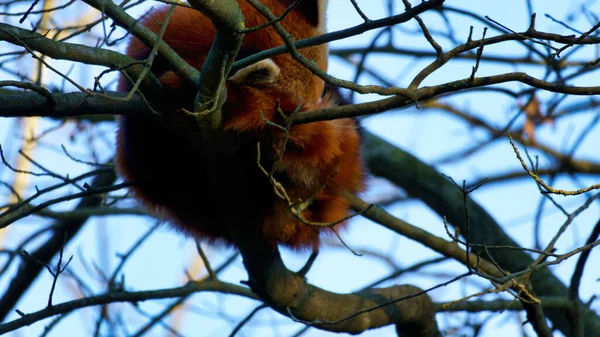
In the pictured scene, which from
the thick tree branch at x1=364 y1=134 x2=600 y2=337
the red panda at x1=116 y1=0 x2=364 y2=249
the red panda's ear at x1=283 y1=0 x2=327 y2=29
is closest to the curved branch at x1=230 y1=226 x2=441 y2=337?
the red panda at x1=116 y1=0 x2=364 y2=249

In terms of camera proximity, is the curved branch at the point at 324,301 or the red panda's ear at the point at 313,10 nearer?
the curved branch at the point at 324,301

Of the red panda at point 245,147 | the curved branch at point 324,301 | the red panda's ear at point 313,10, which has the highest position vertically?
the red panda's ear at point 313,10

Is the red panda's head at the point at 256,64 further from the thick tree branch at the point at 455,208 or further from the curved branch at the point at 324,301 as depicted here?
the thick tree branch at the point at 455,208

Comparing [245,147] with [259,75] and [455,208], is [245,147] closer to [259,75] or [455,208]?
[259,75]

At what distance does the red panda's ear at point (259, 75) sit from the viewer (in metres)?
2.70

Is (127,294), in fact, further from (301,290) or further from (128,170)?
(301,290)

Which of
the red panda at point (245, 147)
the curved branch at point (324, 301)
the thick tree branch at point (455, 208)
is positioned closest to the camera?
the red panda at point (245, 147)

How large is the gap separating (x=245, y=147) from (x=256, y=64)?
341 millimetres

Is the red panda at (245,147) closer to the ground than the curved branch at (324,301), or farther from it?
farther from it

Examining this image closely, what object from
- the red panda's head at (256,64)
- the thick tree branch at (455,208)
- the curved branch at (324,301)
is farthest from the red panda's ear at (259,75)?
the thick tree branch at (455,208)

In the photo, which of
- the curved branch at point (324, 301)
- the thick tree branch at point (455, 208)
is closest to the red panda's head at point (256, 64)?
the curved branch at point (324, 301)

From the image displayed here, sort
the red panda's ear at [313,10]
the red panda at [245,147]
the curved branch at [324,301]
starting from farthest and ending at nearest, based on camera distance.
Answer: the red panda's ear at [313,10] → the curved branch at [324,301] → the red panda at [245,147]

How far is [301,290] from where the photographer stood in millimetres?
3283

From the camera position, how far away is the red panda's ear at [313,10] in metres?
3.25
